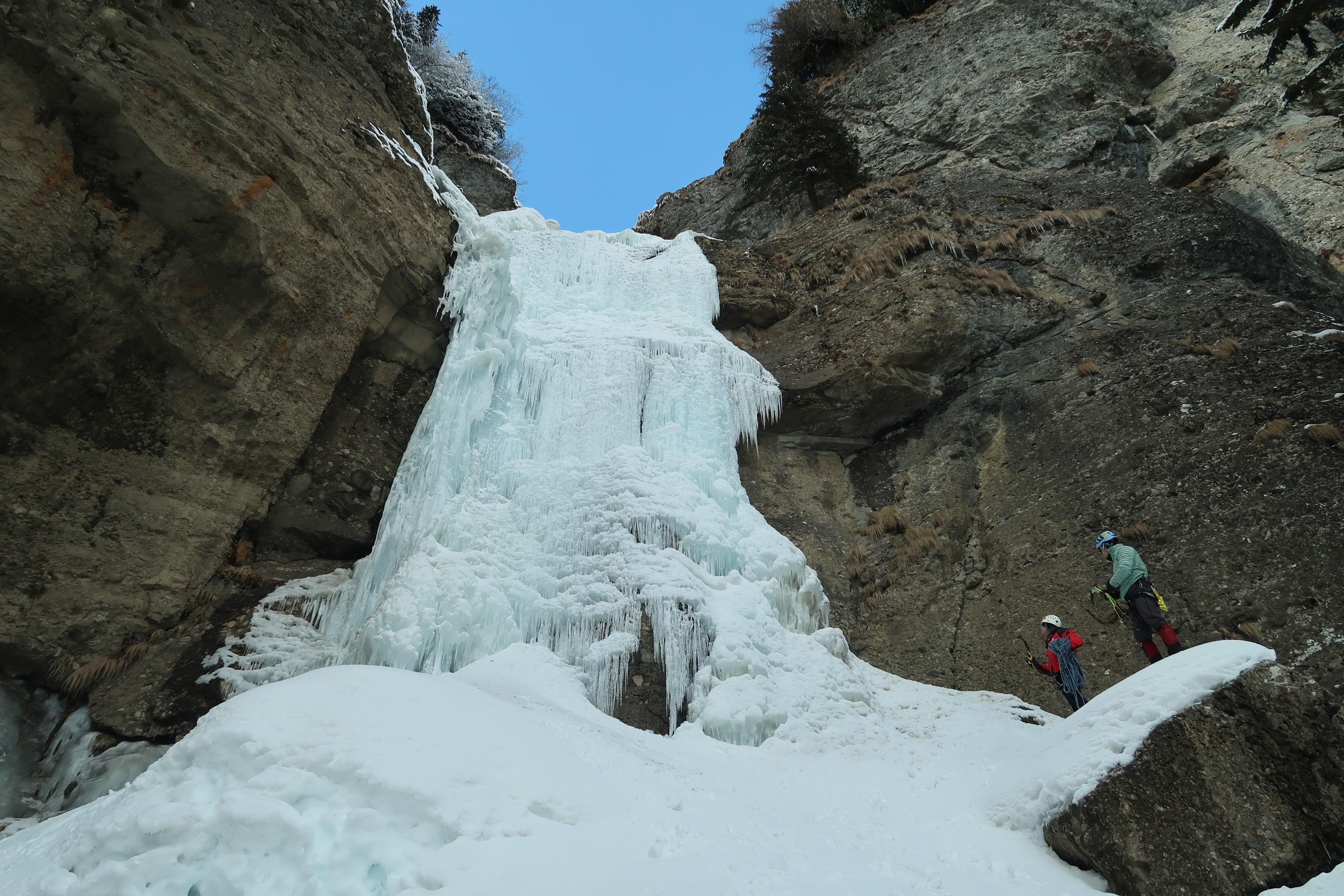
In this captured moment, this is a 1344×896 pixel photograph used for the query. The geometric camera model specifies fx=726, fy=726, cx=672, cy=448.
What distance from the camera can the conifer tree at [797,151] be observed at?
1555 centimetres

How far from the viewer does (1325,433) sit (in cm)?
685

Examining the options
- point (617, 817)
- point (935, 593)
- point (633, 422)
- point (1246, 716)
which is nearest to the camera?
point (617, 817)

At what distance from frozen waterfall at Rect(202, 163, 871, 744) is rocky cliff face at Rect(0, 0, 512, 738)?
751 mm

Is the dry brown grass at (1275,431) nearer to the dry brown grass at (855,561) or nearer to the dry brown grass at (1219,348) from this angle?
the dry brown grass at (1219,348)

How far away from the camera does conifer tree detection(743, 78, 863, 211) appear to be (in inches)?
612

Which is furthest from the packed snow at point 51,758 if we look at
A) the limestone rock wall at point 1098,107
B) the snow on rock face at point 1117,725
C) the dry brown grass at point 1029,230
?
the limestone rock wall at point 1098,107

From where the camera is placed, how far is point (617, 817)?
9.55 feet

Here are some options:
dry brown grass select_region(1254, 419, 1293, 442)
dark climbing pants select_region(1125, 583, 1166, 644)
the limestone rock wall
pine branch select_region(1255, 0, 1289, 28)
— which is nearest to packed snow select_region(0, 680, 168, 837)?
dark climbing pants select_region(1125, 583, 1166, 644)

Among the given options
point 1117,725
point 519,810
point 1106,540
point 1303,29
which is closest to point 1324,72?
point 1303,29

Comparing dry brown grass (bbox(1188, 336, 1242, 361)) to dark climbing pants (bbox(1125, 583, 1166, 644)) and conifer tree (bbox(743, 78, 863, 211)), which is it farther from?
conifer tree (bbox(743, 78, 863, 211))

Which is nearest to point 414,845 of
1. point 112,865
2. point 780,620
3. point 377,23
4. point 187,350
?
point 112,865

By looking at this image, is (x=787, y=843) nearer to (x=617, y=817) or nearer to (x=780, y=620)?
(x=617, y=817)

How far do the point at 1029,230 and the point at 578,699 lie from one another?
10180 mm

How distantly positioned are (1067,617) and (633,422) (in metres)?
5.33
